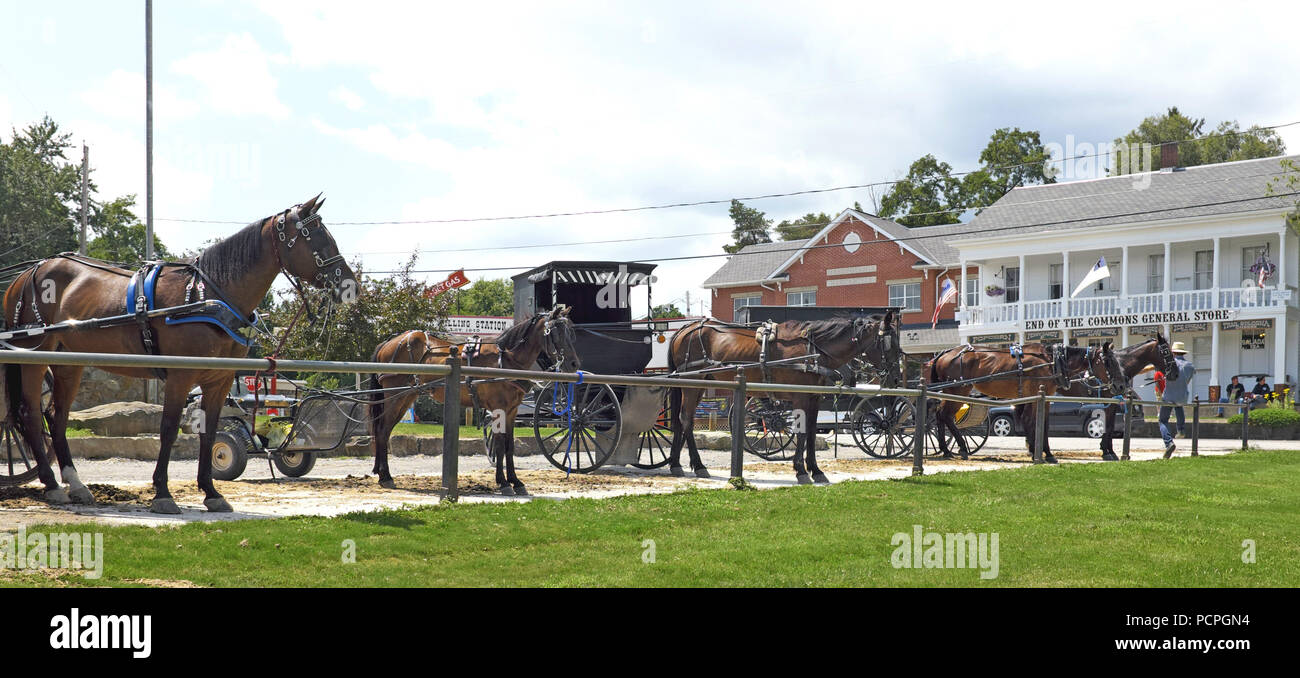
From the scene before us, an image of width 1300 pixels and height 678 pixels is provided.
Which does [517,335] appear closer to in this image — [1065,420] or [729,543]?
[729,543]

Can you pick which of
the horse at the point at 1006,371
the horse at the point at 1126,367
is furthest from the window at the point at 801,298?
the horse at the point at 1126,367

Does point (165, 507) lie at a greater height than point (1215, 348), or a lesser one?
lesser

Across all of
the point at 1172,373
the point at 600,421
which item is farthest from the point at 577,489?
the point at 1172,373

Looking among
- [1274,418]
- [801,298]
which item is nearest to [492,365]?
[1274,418]

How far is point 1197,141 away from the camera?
57.3 meters

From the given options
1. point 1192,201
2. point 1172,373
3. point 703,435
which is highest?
point 1192,201

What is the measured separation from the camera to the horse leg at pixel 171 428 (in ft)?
25.1

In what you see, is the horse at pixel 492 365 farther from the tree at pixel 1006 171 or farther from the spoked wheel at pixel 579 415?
the tree at pixel 1006 171

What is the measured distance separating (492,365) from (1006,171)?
51.0 m

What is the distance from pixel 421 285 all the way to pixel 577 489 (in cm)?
1920

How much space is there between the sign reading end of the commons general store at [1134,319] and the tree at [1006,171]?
17000 mm

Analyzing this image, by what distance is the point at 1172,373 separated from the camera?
18125 millimetres
